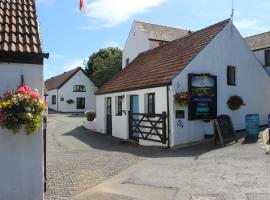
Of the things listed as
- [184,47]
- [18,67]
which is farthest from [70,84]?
[18,67]

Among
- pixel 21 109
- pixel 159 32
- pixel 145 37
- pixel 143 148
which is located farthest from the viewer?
pixel 159 32

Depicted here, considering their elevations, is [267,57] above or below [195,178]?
above

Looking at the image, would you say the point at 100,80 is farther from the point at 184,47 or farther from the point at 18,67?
the point at 18,67

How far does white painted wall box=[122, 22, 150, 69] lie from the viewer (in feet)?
111

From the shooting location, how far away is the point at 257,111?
22.2 meters

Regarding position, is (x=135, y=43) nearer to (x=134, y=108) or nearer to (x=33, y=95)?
(x=134, y=108)

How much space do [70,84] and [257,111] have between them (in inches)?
1440

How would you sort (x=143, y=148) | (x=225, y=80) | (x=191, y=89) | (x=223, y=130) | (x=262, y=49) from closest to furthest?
(x=223, y=130) < (x=143, y=148) < (x=191, y=89) < (x=225, y=80) < (x=262, y=49)

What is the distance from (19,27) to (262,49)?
2251cm

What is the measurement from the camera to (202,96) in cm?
1866

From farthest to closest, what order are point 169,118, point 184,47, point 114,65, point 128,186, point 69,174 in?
point 114,65 → point 184,47 → point 169,118 → point 69,174 → point 128,186

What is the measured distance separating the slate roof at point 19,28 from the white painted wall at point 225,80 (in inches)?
346

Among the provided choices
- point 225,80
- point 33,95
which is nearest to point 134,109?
point 225,80

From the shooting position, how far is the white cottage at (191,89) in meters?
18.0
